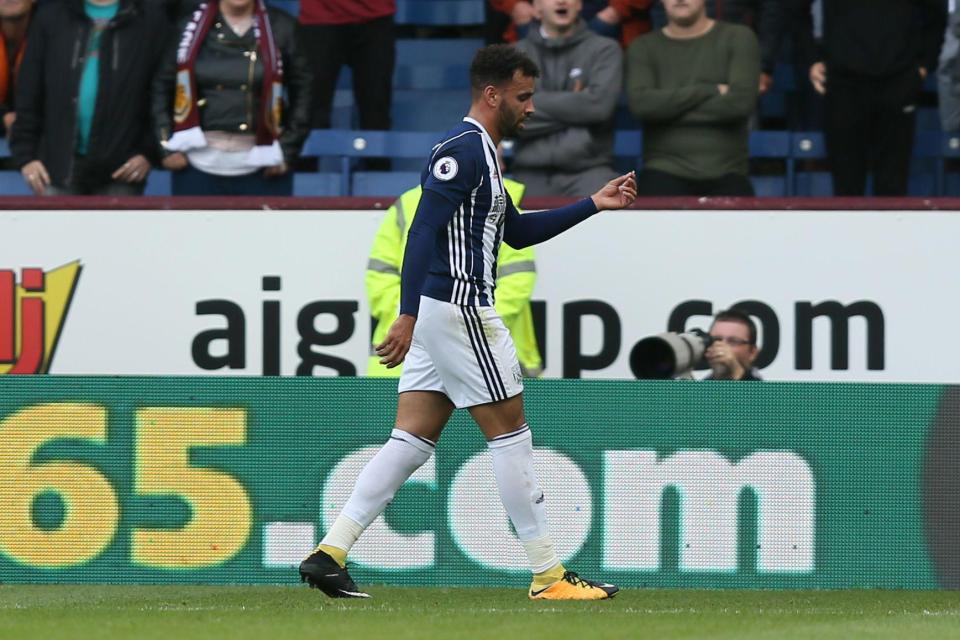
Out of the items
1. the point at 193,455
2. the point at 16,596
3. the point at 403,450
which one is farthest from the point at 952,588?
the point at 16,596

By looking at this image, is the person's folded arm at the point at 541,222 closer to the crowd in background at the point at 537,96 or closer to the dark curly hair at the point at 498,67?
the dark curly hair at the point at 498,67

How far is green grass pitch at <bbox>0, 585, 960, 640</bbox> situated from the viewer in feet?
18.9

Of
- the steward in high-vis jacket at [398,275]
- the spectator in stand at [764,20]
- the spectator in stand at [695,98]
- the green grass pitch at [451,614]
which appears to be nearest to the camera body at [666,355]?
the steward in high-vis jacket at [398,275]

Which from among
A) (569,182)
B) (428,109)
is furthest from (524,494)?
(428,109)

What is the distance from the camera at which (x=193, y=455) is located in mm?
7523

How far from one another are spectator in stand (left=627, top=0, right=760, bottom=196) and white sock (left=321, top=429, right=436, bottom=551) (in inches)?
148

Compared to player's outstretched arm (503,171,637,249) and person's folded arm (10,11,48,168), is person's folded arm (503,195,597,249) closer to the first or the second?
player's outstretched arm (503,171,637,249)

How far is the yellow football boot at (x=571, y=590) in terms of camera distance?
258 inches

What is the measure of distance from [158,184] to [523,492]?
4.99m

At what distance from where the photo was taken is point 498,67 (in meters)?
6.38

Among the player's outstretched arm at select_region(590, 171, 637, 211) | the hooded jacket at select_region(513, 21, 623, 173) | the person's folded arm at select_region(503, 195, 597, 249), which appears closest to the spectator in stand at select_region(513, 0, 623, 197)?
the hooded jacket at select_region(513, 21, 623, 173)

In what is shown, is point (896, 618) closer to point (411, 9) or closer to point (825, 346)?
point (825, 346)

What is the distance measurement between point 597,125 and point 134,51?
7.90 ft

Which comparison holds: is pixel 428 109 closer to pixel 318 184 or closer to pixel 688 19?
pixel 318 184
